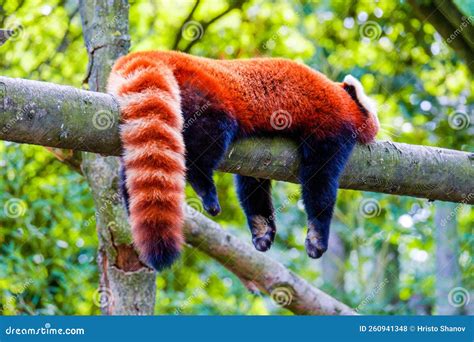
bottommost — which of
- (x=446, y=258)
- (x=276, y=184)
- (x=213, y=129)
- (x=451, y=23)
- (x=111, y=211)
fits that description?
(x=276, y=184)

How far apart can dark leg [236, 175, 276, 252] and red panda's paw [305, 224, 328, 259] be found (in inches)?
11.5

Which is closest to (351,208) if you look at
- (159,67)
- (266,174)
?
(266,174)

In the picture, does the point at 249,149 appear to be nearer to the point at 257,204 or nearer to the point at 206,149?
the point at 206,149

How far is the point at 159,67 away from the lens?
107 inches

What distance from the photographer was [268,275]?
420cm

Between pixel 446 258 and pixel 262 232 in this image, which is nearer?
pixel 262 232

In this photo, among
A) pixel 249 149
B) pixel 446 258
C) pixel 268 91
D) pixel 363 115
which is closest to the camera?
pixel 249 149

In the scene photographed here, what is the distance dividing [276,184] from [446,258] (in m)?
1.76

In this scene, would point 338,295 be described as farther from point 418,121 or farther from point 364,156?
point 364,156

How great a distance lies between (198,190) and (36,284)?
2.42 m

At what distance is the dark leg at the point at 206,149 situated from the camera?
271cm

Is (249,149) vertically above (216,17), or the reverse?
(249,149)

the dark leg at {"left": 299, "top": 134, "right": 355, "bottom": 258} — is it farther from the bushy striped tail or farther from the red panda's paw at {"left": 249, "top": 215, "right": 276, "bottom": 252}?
the bushy striped tail

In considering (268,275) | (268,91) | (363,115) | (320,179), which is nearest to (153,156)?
(268,91)
